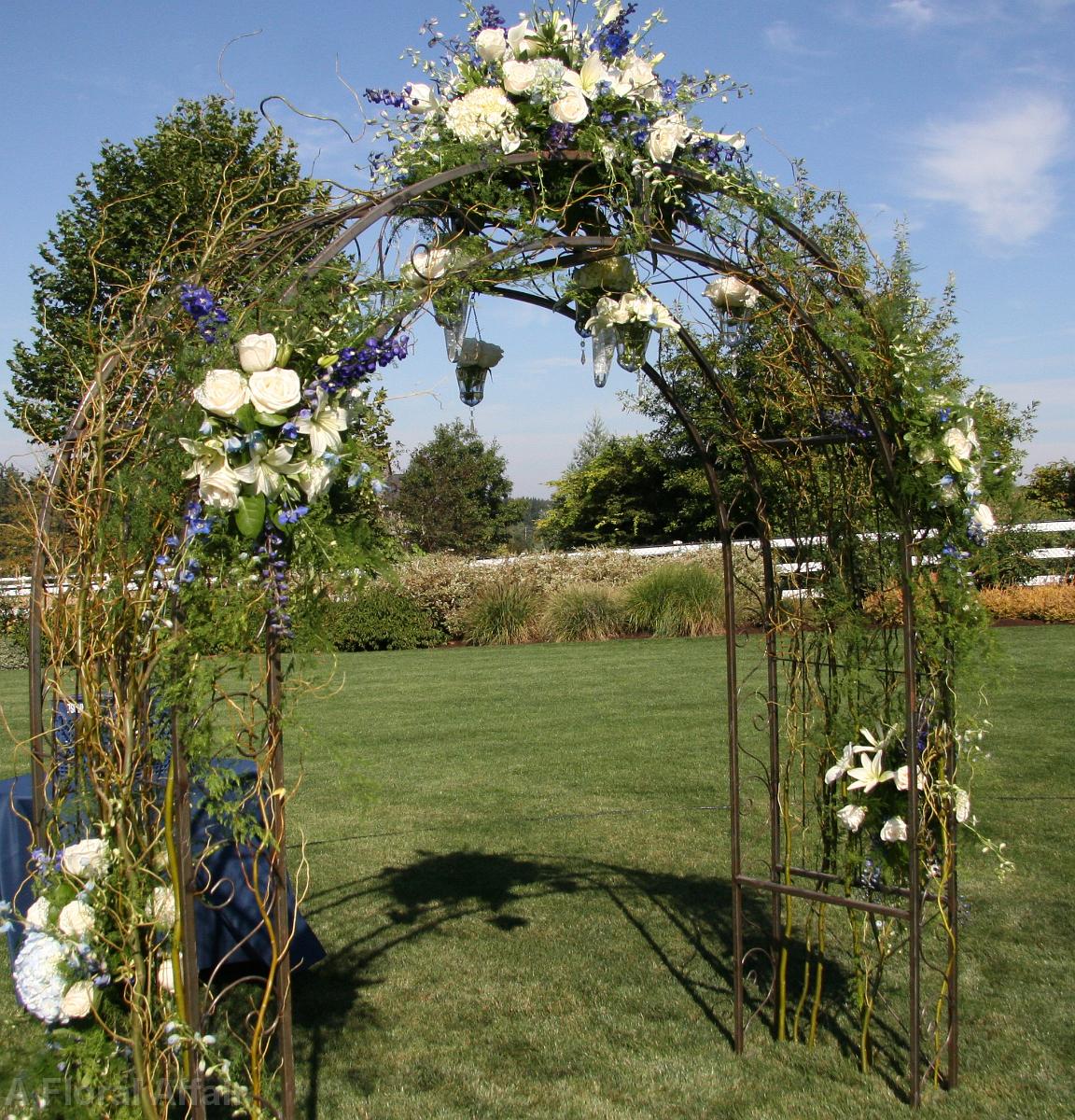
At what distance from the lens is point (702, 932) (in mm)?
4637

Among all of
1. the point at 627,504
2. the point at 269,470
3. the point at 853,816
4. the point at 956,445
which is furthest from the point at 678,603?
the point at 269,470

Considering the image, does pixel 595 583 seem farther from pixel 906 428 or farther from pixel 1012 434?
pixel 906 428

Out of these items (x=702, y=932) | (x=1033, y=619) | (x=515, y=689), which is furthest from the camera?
(x=1033, y=619)

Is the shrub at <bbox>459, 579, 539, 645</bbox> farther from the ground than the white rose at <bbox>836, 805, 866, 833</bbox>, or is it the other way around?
the white rose at <bbox>836, 805, 866, 833</bbox>

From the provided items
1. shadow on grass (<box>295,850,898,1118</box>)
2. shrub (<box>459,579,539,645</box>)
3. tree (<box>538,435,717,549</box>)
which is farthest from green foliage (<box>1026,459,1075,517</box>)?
shadow on grass (<box>295,850,898,1118</box>)

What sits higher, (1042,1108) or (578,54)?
(578,54)

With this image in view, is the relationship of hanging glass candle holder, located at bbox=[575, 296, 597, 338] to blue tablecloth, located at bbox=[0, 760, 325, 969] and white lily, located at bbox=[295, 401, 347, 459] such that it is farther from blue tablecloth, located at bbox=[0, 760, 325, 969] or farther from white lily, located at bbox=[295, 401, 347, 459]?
blue tablecloth, located at bbox=[0, 760, 325, 969]

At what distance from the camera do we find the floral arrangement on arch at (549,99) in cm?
268

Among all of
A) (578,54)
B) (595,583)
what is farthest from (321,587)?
(595,583)

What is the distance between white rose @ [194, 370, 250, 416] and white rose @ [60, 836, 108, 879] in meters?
0.95

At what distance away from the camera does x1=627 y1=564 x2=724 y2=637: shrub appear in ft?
53.2

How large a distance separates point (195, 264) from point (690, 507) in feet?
75.7

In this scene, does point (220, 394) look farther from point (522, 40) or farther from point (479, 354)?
point (522, 40)

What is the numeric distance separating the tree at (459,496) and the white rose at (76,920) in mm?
23341
